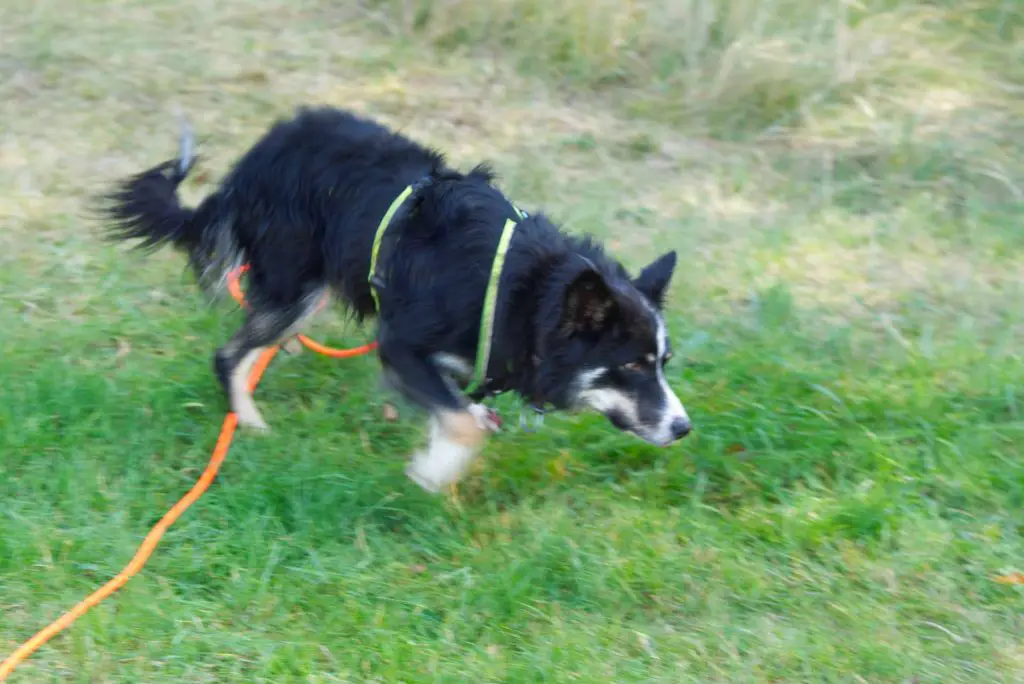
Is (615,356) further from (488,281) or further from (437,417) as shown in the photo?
(437,417)

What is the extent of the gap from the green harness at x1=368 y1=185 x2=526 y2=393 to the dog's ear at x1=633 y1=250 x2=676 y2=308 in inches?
20.3

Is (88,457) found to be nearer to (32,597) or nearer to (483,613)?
(32,597)

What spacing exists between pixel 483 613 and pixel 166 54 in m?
5.31

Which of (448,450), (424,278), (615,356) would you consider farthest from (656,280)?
(448,450)

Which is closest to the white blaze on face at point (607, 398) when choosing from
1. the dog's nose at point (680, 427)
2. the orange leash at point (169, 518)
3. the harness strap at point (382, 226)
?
the dog's nose at point (680, 427)

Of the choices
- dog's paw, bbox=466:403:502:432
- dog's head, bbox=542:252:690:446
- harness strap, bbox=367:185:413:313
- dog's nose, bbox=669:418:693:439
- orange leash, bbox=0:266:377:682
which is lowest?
orange leash, bbox=0:266:377:682

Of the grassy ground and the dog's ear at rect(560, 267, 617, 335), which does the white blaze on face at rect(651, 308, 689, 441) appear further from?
the grassy ground

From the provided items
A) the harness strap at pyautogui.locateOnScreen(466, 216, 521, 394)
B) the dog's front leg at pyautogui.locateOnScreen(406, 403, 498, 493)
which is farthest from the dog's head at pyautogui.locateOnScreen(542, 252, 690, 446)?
the dog's front leg at pyautogui.locateOnScreen(406, 403, 498, 493)

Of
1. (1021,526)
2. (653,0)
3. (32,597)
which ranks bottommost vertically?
(32,597)

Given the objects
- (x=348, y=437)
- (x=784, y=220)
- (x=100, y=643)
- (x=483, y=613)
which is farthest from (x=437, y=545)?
(x=784, y=220)

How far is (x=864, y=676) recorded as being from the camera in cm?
297

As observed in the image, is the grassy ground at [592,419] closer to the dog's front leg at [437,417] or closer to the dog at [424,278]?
the dog's front leg at [437,417]

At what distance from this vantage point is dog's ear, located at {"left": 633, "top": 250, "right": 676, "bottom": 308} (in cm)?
356

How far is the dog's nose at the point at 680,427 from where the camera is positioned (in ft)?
11.2
